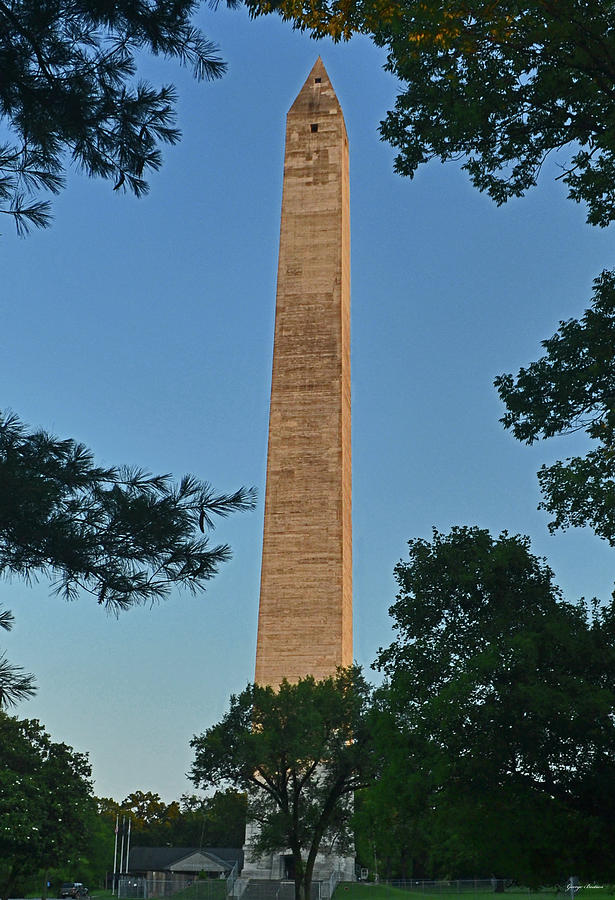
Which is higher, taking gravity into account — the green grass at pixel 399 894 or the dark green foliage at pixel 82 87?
the dark green foliage at pixel 82 87

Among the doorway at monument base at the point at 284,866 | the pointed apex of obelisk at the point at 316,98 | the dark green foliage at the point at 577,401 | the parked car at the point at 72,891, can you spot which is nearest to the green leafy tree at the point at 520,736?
the dark green foliage at the point at 577,401

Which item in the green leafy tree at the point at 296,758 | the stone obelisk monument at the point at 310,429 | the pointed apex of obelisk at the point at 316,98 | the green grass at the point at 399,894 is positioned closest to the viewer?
the green leafy tree at the point at 296,758

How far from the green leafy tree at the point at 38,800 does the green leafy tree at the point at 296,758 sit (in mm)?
5948

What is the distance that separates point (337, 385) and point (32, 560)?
39.8 meters

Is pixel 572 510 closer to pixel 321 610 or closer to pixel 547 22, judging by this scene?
pixel 547 22

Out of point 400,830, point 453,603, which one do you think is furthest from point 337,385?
point 453,603

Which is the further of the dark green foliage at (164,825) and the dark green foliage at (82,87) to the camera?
the dark green foliage at (164,825)

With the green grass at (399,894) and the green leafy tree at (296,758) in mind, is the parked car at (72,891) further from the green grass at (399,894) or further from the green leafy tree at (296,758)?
the green leafy tree at (296,758)

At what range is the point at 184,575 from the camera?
26.6 feet

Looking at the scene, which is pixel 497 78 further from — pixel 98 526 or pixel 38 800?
pixel 38 800

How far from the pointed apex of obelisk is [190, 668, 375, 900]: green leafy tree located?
90.5 ft

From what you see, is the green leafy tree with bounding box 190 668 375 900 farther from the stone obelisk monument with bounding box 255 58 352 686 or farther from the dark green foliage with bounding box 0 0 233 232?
the dark green foliage with bounding box 0 0 233 232

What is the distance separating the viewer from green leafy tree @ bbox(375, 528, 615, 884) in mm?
19891

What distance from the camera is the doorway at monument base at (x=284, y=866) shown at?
43.0m
